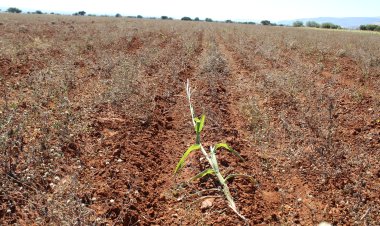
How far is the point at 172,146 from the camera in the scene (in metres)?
4.66

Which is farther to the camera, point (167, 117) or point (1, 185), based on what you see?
point (167, 117)

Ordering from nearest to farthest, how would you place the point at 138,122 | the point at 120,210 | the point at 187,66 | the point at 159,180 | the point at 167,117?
the point at 120,210 → the point at 159,180 → the point at 138,122 → the point at 167,117 → the point at 187,66

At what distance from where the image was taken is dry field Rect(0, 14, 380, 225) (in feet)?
10.4

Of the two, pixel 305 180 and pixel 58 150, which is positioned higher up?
pixel 58 150

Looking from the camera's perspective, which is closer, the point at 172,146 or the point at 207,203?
the point at 207,203

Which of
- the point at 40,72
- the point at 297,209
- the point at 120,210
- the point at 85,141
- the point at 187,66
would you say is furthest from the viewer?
the point at 187,66

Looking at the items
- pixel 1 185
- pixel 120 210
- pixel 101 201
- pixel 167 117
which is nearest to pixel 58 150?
pixel 1 185

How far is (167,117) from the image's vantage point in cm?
563

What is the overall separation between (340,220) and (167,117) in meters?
3.35

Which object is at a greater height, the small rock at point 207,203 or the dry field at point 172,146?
the dry field at point 172,146

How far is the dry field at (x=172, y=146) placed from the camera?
3.16 meters

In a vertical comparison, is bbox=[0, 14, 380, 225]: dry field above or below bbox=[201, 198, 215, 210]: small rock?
above

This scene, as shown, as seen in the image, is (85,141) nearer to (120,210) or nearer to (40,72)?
(120,210)

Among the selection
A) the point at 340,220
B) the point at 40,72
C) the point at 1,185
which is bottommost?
the point at 340,220
